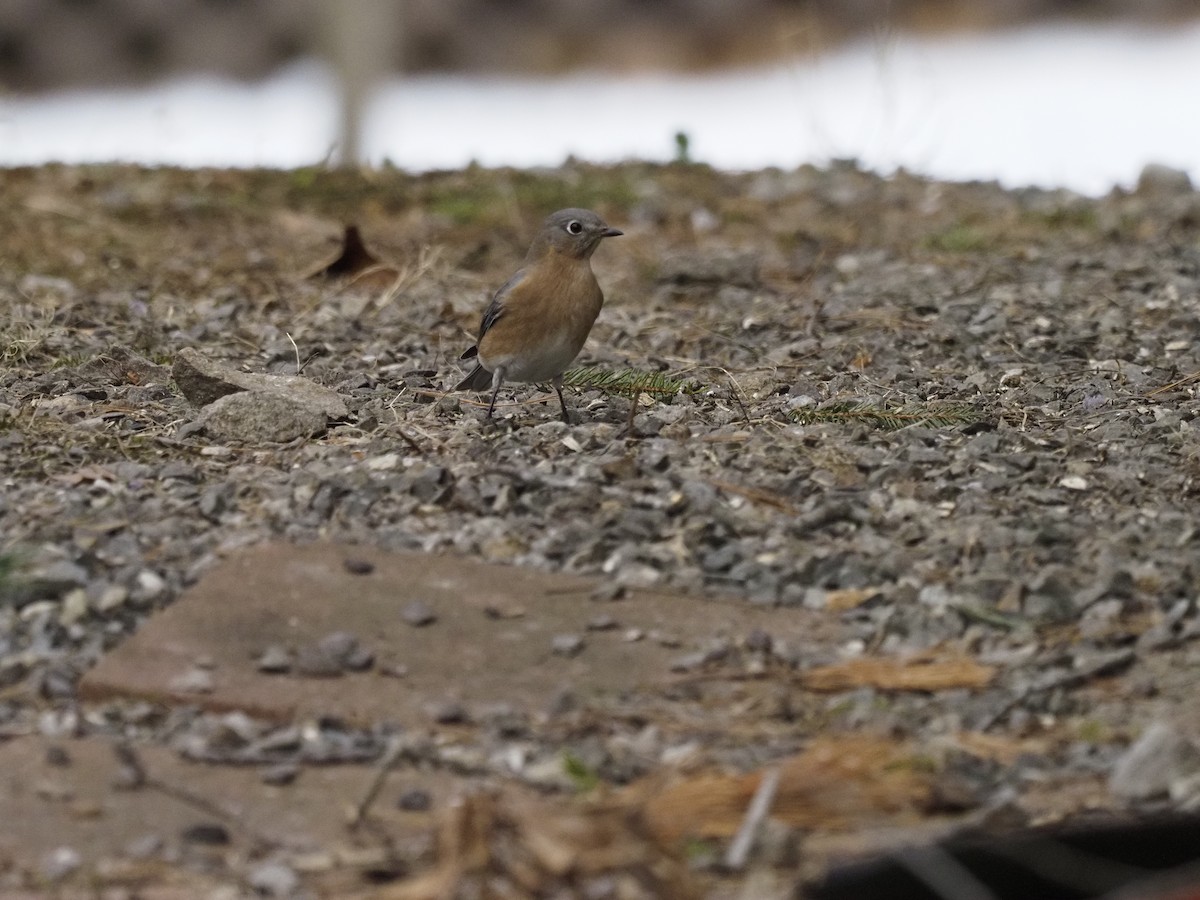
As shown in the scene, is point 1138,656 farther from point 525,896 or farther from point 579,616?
point 525,896

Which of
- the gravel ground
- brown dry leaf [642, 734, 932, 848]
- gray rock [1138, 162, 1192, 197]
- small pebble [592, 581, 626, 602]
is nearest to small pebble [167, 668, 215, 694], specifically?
the gravel ground

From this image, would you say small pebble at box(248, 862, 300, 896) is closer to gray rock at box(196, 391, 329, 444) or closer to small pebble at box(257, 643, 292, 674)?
small pebble at box(257, 643, 292, 674)

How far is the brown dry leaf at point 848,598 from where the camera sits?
3342 mm

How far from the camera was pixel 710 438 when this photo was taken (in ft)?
13.2

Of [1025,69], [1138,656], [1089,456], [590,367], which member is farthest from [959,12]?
[1138,656]

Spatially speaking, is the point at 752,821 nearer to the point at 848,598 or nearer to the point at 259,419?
the point at 848,598

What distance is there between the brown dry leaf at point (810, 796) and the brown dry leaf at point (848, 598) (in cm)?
60

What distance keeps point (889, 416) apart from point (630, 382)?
0.73 metres

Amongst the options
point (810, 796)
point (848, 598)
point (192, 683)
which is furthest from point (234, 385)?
point (810, 796)

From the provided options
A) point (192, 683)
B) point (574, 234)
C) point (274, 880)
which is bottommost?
point (274, 880)

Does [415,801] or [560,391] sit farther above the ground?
[560,391]

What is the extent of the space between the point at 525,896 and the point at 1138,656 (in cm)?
127

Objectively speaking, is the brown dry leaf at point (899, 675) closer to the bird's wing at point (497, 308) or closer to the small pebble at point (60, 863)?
the small pebble at point (60, 863)

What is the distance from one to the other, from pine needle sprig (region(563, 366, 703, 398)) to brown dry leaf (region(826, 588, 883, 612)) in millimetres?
1103
